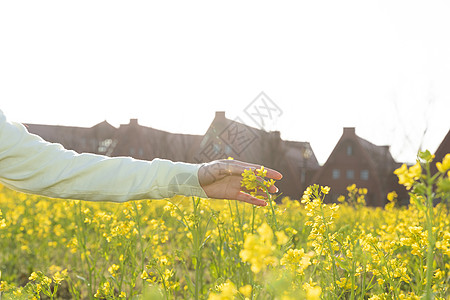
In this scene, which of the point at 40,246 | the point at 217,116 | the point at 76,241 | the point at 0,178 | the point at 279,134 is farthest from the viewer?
the point at 217,116

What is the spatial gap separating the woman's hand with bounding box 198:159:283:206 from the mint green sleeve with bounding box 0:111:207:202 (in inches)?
1.8

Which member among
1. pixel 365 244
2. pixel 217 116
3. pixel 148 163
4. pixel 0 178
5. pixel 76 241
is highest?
pixel 217 116

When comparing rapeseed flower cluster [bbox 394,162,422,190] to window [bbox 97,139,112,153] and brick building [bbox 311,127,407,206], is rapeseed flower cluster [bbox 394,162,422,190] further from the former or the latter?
brick building [bbox 311,127,407,206]

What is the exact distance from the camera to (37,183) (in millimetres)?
1808

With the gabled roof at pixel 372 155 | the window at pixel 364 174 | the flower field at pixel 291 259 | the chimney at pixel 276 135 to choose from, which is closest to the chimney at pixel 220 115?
the chimney at pixel 276 135

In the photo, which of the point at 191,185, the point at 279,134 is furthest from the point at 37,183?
the point at 279,134

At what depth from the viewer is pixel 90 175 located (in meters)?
1.81

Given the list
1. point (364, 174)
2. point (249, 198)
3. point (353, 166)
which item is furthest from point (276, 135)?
point (249, 198)

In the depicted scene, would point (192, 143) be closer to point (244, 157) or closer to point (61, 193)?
point (244, 157)

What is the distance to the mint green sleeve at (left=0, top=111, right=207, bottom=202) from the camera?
1785 mm

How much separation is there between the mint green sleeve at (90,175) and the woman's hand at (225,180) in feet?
0.15

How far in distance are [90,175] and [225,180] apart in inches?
23.1

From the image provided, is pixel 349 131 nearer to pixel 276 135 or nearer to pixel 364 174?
pixel 364 174

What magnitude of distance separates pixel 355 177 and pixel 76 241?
23.9 meters
